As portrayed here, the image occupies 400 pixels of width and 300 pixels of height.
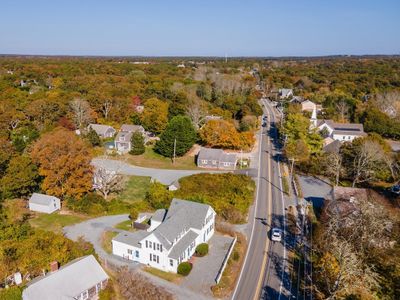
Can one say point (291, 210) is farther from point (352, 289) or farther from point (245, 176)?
point (352, 289)

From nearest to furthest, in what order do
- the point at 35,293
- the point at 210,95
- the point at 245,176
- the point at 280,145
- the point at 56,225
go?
the point at 35,293 → the point at 56,225 → the point at 245,176 → the point at 280,145 → the point at 210,95

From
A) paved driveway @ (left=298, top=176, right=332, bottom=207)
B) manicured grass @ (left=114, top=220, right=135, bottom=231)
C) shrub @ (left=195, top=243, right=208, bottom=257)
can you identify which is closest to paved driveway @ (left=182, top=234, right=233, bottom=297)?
shrub @ (left=195, top=243, right=208, bottom=257)

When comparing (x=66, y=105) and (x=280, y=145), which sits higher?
(x=66, y=105)

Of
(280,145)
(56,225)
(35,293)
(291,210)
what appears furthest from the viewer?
(280,145)

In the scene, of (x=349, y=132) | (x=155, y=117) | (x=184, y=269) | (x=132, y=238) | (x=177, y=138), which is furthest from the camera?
(x=155, y=117)

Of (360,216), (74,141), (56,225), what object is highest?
(74,141)

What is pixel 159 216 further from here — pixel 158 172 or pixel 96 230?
pixel 158 172

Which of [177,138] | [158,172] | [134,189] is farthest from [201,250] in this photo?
[177,138]

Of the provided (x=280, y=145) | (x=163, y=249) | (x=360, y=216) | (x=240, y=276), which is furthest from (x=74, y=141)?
(x=280, y=145)
